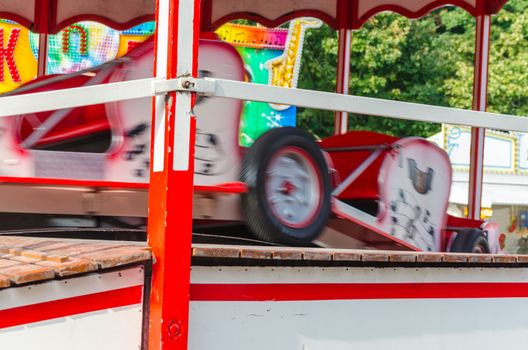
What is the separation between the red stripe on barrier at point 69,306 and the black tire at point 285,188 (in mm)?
709

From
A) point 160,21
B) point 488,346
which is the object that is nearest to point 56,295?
point 160,21

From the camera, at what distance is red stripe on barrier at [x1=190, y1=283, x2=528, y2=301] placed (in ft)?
7.89

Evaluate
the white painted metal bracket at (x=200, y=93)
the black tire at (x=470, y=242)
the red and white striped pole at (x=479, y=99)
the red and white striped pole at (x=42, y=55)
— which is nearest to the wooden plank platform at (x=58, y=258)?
the white painted metal bracket at (x=200, y=93)

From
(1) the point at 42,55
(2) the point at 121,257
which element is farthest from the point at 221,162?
(1) the point at 42,55

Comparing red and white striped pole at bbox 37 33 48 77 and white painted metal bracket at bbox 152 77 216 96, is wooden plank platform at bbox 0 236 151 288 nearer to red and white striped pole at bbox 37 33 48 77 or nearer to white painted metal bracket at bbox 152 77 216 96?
white painted metal bracket at bbox 152 77 216 96

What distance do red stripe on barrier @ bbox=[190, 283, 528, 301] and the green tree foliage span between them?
15.2m

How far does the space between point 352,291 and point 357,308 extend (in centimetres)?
6

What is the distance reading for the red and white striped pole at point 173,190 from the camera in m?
2.26

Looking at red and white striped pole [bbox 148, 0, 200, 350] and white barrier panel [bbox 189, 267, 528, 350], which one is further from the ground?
red and white striped pole [bbox 148, 0, 200, 350]

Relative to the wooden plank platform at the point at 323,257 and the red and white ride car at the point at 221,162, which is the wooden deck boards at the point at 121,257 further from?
the red and white ride car at the point at 221,162

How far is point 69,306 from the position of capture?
7.20 feet

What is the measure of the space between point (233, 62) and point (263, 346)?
1.22m

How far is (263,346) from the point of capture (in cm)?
249

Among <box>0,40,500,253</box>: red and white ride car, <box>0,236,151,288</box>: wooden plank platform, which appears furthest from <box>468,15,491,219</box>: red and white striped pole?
<box>0,236,151,288</box>: wooden plank platform
